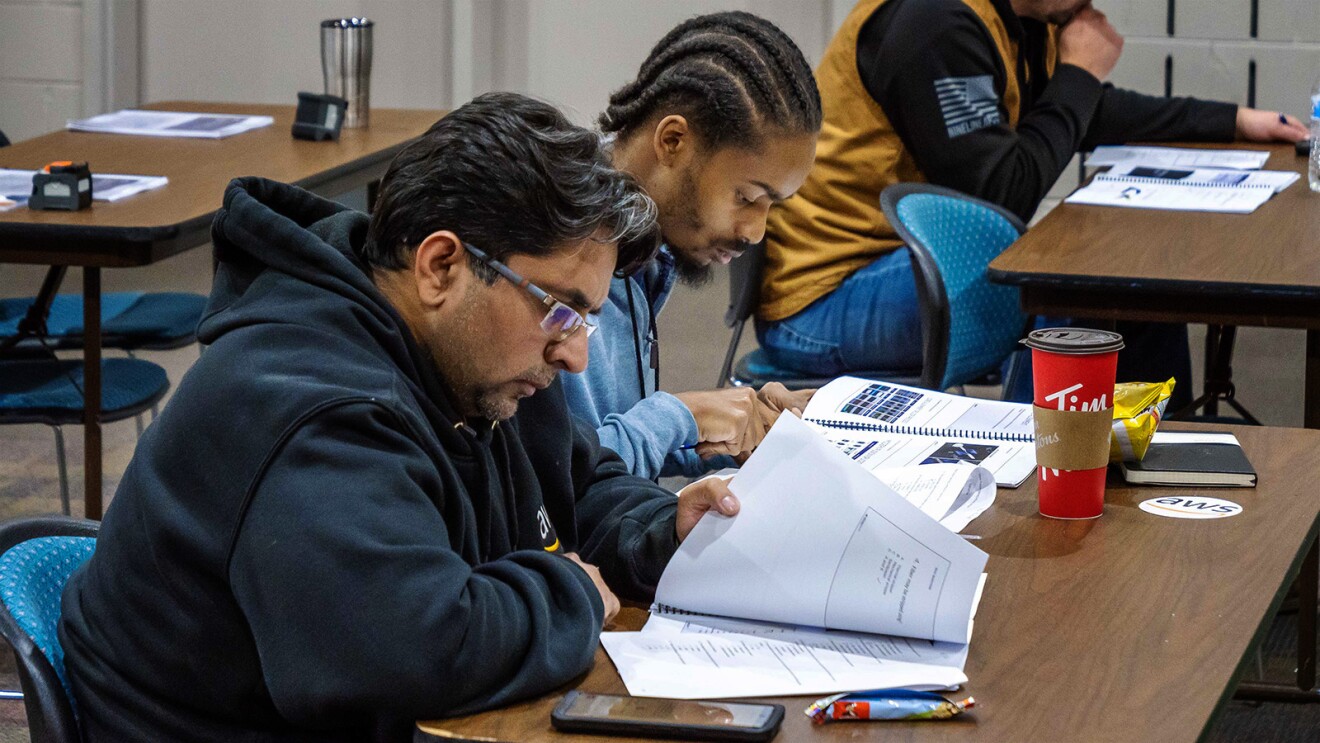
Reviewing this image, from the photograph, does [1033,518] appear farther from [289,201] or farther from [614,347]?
[289,201]

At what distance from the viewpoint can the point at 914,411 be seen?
1.92 meters

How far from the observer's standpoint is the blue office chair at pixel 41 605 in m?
1.21

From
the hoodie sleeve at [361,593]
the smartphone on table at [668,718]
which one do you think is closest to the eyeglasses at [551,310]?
the hoodie sleeve at [361,593]

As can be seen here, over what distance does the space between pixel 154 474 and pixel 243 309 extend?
0.46 feet

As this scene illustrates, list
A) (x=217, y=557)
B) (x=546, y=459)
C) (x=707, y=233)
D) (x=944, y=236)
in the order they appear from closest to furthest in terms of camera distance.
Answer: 1. (x=217, y=557)
2. (x=546, y=459)
3. (x=707, y=233)
4. (x=944, y=236)

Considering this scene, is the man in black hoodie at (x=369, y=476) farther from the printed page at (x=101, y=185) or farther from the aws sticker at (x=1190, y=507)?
the printed page at (x=101, y=185)

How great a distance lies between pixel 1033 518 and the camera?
5.11ft

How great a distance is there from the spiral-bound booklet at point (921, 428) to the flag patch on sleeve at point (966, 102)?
3.79 feet

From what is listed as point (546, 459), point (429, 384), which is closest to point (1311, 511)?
point (546, 459)

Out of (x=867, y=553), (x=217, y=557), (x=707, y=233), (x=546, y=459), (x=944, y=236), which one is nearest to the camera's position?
(x=217, y=557)

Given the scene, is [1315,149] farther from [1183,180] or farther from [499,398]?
[499,398]

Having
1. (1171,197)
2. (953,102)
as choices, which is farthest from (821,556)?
(1171,197)

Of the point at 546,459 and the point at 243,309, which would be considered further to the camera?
the point at 546,459

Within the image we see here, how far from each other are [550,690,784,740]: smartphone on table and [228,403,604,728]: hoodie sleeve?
53 mm
